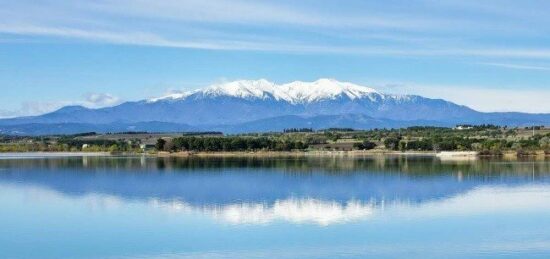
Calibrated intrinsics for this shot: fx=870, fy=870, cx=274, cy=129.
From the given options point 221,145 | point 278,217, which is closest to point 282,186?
point 278,217

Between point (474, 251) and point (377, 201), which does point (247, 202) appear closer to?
point (377, 201)

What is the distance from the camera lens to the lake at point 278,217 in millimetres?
20062

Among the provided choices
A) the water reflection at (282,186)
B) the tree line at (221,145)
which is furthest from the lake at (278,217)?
the tree line at (221,145)

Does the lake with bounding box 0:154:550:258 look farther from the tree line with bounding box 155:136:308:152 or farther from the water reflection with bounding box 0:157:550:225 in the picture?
the tree line with bounding box 155:136:308:152

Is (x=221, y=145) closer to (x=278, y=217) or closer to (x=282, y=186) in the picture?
(x=282, y=186)

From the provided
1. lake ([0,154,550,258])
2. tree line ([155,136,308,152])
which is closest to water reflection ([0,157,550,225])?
lake ([0,154,550,258])

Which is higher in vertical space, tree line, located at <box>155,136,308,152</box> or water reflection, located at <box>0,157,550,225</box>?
tree line, located at <box>155,136,308,152</box>

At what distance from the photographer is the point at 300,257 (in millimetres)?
18922

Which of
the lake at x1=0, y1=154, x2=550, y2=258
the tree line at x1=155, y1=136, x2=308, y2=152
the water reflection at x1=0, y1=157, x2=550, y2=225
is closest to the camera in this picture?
the lake at x1=0, y1=154, x2=550, y2=258

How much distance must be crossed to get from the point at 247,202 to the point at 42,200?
826 cm

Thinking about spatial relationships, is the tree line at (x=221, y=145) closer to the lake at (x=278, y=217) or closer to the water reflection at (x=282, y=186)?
the water reflection at (x=282, y=186)

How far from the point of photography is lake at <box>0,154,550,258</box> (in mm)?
20062

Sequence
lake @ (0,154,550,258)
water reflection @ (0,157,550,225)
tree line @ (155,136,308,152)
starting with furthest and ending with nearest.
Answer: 1. tree line @ (155,136,308,152)
2. water reflection @ (0,157,550,225)
3. lake @ (0,154,550,258)

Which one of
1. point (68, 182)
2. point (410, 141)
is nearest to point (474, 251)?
point (68, 182)
